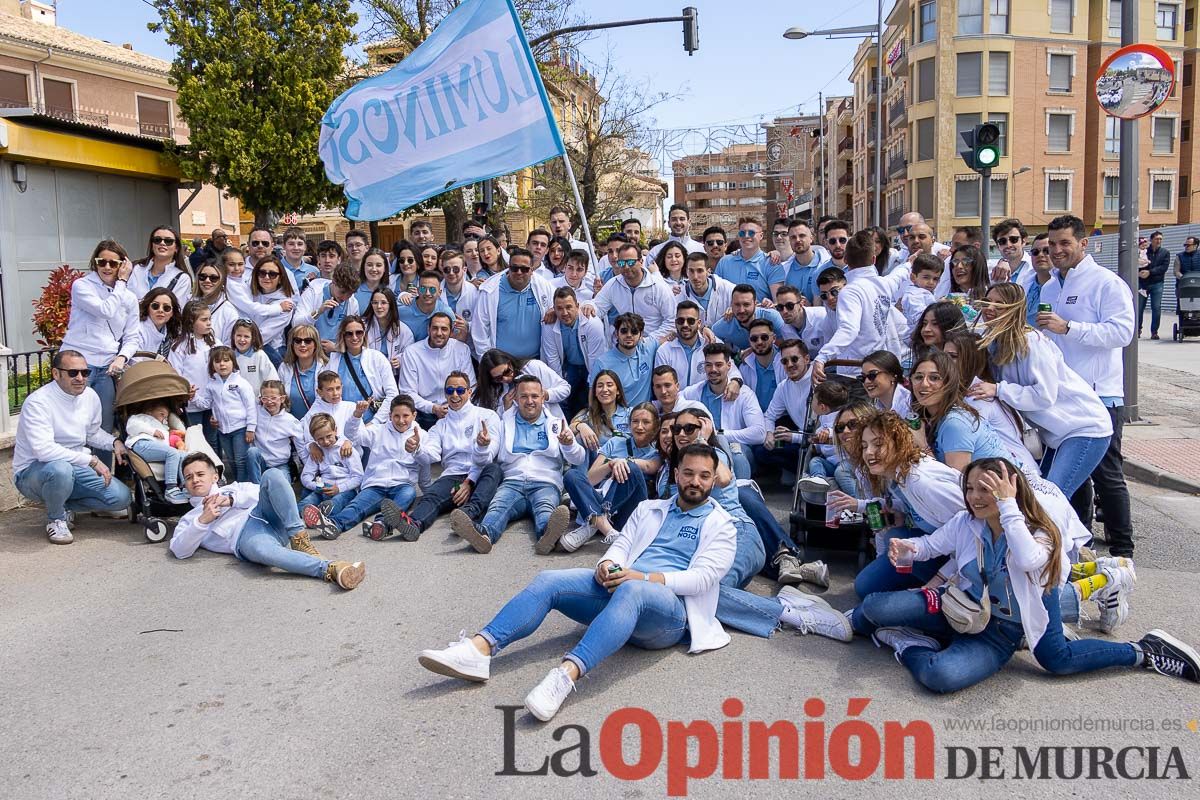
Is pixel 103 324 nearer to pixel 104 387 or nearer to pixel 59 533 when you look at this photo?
pixel 104 387

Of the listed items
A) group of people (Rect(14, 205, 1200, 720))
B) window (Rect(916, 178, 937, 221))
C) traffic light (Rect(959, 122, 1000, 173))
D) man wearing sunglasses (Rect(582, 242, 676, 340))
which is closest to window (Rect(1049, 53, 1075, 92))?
window (Rect(916, 178, 937, 221))

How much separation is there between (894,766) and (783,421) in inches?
177

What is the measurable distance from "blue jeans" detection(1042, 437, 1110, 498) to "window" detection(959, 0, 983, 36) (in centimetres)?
4993

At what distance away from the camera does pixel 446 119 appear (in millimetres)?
9281

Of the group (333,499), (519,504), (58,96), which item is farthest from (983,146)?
(58,96)

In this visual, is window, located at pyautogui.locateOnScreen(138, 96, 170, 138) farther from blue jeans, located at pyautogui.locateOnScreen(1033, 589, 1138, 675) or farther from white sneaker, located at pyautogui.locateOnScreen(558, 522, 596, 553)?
blue jeans, located at pyautogui.locateOnScreen(1033, 589, 1138, 675)

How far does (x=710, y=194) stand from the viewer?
463 feet

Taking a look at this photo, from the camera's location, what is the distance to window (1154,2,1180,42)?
4834 cm

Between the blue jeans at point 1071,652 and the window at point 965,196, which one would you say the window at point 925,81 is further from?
the blue jeans at point 1071,652

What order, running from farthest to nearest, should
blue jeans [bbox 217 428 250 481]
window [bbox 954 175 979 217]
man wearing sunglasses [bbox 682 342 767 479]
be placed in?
window [bbox 954 175 979 217]
blue jeans [bbox 217 428 250 481]
man wearing sunglasses [bbox 682 342 767 479]

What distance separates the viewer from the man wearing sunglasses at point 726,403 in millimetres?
7637

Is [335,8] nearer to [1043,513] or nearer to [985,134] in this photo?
[985,134]

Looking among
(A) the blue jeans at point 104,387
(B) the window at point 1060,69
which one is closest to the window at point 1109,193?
(B) the window at point 1060,69

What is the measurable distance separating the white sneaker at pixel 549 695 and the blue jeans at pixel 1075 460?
3256 mm
